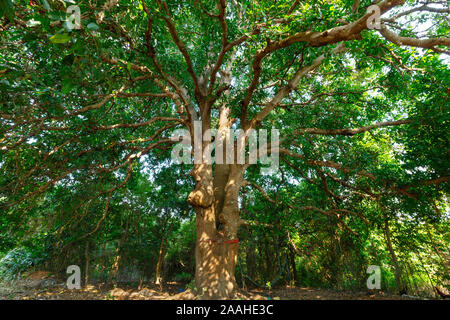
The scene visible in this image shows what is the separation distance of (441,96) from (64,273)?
1022 centimetres

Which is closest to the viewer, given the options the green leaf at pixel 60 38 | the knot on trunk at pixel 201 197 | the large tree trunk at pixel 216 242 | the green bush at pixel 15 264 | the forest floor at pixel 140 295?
the green leaf at pixel 60 38

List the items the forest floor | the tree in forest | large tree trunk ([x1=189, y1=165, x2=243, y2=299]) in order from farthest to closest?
the forest floor → large tree trunk ([x1=189, y1=165, x2=243, y2=299]) → the tree in forest

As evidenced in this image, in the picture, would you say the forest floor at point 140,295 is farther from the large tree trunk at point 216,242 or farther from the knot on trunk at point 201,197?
the knot on trunk at point 201,197

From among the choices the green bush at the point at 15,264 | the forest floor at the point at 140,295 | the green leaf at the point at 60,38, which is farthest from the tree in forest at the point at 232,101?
the green bush at the point at 15,264

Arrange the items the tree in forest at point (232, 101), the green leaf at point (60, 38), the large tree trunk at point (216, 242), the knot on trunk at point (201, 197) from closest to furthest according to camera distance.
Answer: the green leaf at point (60, 38) < the tree in forest at point (232, 101) < the large tree trunk at point (216, 242) < the knot on trunk at point (201, 197)

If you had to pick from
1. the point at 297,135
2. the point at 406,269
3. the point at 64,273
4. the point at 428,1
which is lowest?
the point at 64,273

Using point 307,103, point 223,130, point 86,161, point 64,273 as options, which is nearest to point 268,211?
point 223,130

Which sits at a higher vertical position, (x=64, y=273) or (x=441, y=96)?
(x=441, y=96)

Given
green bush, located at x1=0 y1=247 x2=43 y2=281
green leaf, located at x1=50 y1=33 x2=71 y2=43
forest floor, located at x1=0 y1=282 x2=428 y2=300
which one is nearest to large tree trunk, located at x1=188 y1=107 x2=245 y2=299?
forest floor, located at x1=0 y1=282 x2=428 y2=300

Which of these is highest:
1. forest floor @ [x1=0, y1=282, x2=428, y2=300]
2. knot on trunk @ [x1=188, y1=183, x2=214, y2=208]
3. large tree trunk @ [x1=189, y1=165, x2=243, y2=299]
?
knot on trunk @ [x1=188, y1=183, x2=214, y2=208]

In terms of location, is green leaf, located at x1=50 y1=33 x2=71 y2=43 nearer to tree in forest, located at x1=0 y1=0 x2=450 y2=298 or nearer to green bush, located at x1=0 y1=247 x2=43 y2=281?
tree in forest, located at x1=0 y1=0 x2=450 y2=298
